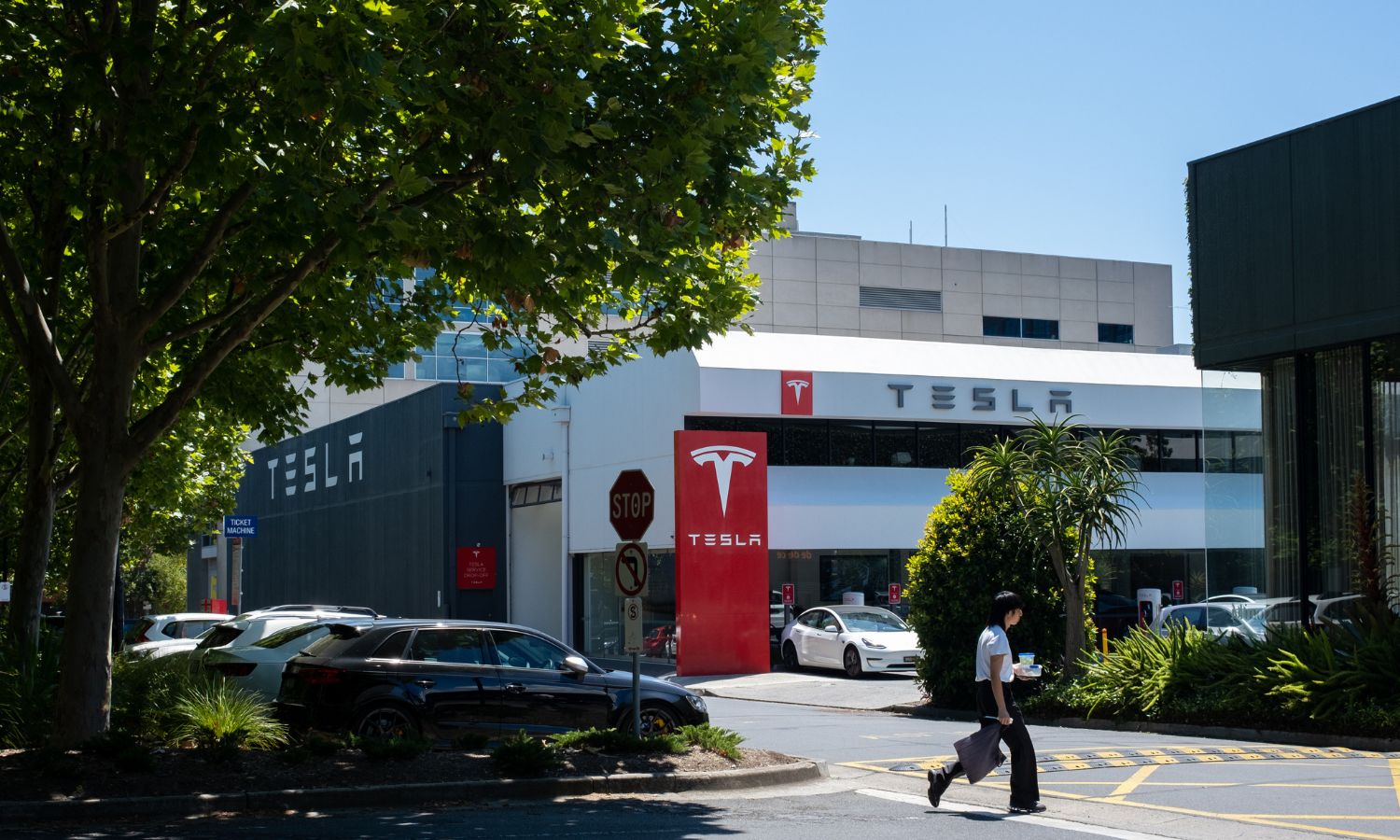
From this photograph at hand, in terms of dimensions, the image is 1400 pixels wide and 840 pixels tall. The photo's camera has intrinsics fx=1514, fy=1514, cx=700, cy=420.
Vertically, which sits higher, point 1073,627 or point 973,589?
point 973,589

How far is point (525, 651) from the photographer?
15320 mm

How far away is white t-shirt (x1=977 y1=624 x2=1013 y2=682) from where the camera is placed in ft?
36.8

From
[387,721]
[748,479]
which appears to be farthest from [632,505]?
[748,479]

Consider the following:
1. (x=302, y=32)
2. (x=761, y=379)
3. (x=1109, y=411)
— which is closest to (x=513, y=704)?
(x=302, y=32)

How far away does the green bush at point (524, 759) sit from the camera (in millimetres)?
12352

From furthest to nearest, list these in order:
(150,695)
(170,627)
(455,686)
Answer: (170,627) < (455,686) < (150,695)

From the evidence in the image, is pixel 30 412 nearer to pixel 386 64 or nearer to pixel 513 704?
pixel 513 704

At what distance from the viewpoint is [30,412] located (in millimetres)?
14797

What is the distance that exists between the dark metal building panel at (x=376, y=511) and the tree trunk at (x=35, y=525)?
996 inches

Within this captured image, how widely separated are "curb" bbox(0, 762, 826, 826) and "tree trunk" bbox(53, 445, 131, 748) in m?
1.43

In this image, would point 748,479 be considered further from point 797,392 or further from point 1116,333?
point 1116,333

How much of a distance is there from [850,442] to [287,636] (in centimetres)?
1834

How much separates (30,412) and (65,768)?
4890 mm

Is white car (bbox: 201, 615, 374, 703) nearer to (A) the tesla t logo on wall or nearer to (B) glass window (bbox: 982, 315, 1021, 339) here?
(A) the tesla t logo on wall
